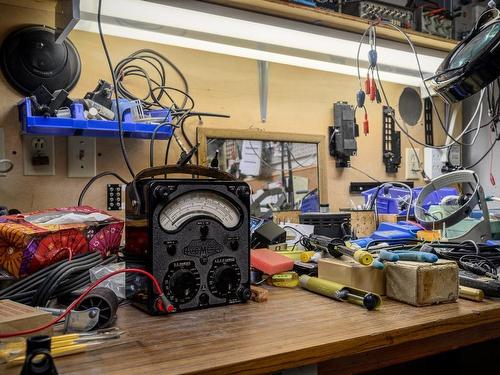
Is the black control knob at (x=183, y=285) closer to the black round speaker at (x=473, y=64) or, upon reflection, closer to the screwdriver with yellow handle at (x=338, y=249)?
the screwdriver with yellow handle at (x=338, y=249)

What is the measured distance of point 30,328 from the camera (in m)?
0.54

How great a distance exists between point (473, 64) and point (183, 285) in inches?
33.8

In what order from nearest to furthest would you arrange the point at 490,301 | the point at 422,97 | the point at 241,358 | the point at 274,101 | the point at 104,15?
the point at 241,358
the point at 490,301
the point at 104,15
the point at 274,101
the point at 422,97

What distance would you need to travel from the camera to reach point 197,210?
2.48 feet

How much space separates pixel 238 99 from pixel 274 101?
0.52 ft

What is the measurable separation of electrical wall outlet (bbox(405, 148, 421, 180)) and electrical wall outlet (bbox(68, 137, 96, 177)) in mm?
1381

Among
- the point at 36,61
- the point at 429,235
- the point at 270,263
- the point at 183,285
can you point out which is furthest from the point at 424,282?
the point at 36,61

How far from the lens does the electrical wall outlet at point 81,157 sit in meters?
1.27

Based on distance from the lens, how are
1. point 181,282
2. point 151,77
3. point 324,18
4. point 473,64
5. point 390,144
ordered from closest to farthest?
point 181,282
point 473,64
point 324,18
point 151,77
point 390,144

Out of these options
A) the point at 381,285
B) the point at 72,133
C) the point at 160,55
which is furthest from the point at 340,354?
the point at 160,55

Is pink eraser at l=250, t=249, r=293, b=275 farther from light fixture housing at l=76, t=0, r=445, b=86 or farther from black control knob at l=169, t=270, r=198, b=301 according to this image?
light fixture housing at l=76, t=0, r=445, b=86

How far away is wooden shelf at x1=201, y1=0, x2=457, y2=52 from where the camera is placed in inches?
46.7

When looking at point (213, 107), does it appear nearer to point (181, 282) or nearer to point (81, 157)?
point (81, 157)

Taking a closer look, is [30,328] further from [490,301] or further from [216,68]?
[216,68]
